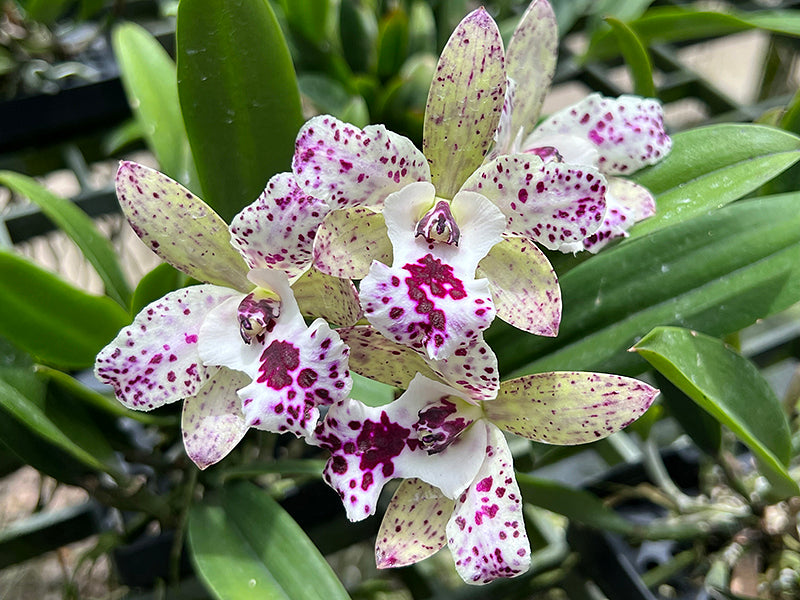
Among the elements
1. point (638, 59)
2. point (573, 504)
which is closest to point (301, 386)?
point (573, 504)

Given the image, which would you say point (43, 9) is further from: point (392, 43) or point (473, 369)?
point (473, 369)

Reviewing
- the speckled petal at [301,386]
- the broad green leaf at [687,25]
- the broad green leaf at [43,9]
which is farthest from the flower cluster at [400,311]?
the broad green leaf at [43,9]

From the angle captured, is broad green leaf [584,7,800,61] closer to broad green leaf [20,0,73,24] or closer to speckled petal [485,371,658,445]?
speckled petal [485,371,658,445]

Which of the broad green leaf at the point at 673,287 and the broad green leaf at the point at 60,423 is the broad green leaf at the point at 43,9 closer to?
the broad green leaf at the point at 60,423

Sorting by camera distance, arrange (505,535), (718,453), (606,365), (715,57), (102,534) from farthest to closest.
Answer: (715,57) → (102,534) → (718,453) → (606,365) → (505,535)

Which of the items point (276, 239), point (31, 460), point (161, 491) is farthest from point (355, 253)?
point (161, 491)

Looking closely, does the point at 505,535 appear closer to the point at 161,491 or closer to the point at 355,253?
the point at 355,253
